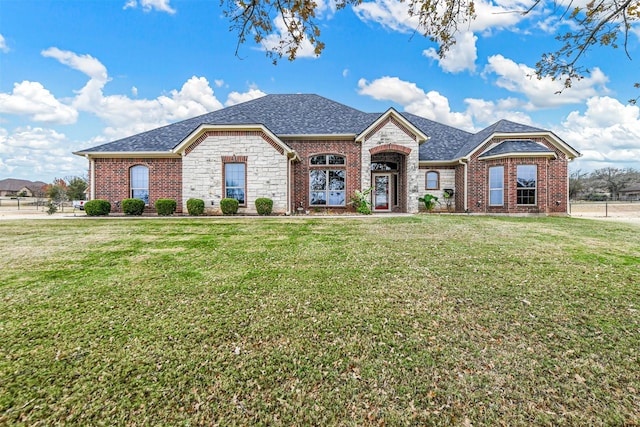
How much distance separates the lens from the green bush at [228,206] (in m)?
14.4

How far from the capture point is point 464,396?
2.28m

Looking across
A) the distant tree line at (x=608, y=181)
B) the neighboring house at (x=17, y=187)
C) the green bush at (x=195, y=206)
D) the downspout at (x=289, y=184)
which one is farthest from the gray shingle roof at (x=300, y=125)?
the neighboring house at (x=17, y=187)

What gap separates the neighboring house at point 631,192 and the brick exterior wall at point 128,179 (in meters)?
77.1

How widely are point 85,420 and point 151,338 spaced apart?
1.00 m

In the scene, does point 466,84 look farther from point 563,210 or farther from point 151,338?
point 151,338

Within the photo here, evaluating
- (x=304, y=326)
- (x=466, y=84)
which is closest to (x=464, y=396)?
(x=304, y=326)

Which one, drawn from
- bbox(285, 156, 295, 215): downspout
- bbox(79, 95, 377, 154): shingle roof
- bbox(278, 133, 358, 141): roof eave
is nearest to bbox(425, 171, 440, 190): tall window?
bbox(79, 95, 377, 154): shingle roof

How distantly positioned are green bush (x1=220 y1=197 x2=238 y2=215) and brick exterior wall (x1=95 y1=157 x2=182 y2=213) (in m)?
3.12

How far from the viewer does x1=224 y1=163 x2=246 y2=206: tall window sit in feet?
49.3

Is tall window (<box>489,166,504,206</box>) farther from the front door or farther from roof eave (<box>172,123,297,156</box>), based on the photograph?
roof eave (<box>172,123,297,156</box>)

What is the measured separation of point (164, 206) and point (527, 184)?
19.2m

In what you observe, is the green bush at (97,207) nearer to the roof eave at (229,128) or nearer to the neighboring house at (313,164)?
the neighboring house at (313,164)

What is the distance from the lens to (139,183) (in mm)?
16328

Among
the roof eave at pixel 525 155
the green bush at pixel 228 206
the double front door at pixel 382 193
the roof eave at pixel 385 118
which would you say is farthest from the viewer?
the double front door at pixel 382 193
